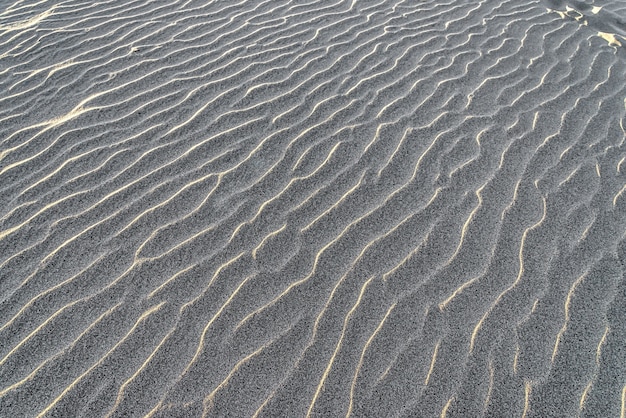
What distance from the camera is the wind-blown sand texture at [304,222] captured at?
2.51 m

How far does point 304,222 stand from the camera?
3258 millimetres

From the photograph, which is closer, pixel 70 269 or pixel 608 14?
pixel 70 269

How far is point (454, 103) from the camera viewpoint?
4348mm

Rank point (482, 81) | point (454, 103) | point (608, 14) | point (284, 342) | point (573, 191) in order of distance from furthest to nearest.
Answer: point (608, 14) → point (482, 81) → point (454, 103) → point (573, 191) → point (284, 342)

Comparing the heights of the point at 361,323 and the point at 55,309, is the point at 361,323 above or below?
below

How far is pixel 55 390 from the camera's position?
7.92 ft

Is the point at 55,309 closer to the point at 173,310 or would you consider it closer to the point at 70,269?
the point at 70,269

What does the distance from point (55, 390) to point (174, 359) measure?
57 cm

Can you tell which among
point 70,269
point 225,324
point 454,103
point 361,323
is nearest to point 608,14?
point 454,103

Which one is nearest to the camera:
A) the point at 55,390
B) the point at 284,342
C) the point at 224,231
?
the point at 55,390

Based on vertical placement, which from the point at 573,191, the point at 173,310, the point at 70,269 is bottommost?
the point at 573,191

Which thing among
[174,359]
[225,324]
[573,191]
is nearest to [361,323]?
[225,324]

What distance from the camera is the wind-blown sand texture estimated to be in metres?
2.51

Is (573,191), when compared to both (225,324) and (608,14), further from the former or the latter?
(608,14)
